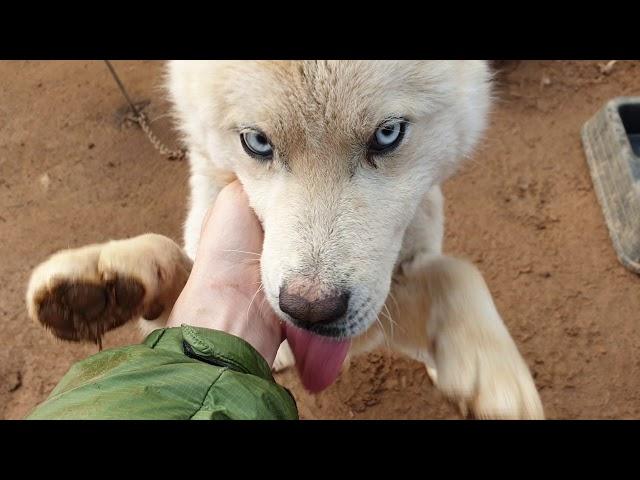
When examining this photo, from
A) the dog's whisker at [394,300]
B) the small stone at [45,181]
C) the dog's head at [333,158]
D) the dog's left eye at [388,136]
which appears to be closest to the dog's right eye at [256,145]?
the dog's head at [333,158]

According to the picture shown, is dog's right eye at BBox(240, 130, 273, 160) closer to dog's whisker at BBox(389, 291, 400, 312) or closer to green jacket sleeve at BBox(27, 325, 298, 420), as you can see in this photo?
green jacket sleeve at BBox(27, 325, 298, 420)

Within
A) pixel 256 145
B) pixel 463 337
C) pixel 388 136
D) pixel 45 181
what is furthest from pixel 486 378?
pixel 45 181

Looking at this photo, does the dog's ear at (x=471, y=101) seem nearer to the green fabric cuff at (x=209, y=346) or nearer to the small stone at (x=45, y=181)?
the green fabric cuff at (x=209, y=346)

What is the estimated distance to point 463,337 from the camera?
7.35ft

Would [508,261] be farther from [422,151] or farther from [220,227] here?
[220,227]

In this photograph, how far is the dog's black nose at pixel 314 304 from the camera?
1.88 metres

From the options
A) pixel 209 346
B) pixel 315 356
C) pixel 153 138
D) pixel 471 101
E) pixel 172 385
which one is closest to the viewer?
pixel 172 385

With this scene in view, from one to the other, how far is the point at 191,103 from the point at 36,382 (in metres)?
2.35

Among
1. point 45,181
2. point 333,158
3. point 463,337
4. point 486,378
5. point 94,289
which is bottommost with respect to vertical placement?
point 486,378

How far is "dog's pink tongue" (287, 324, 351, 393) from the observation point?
2461 mm

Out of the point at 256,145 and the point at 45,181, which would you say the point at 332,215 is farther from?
the point at 45,181

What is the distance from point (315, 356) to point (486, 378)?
76 centimetres
